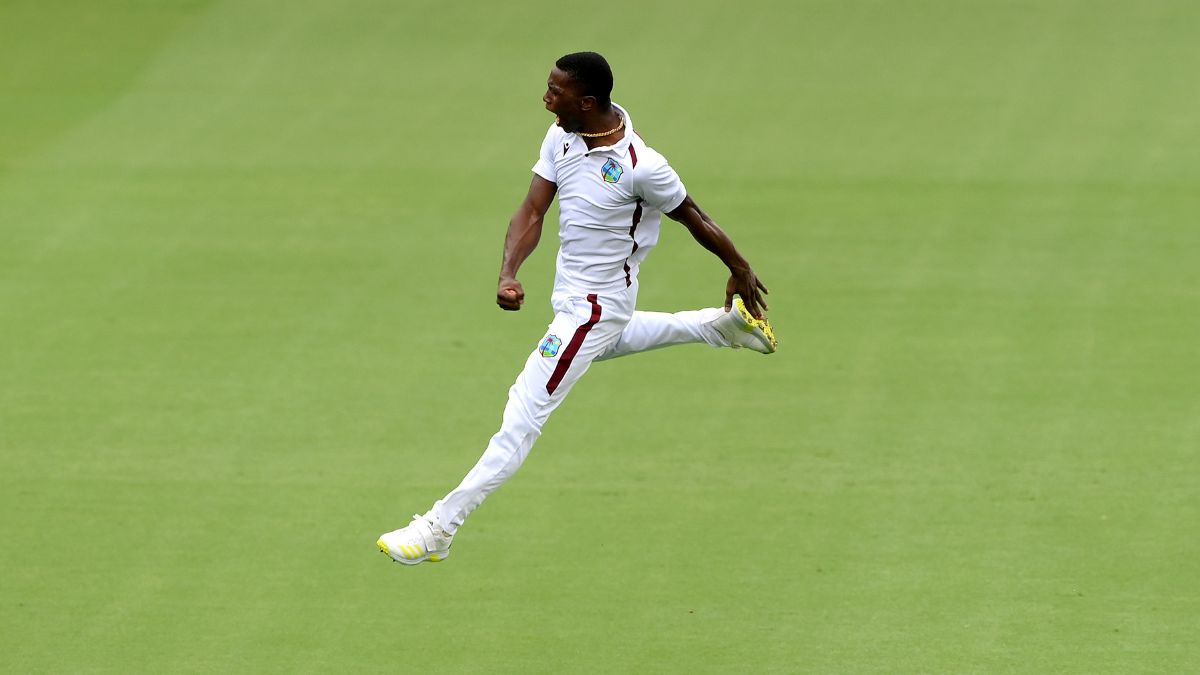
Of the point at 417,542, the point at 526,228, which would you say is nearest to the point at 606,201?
the point at 526,228

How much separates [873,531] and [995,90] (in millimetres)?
10456

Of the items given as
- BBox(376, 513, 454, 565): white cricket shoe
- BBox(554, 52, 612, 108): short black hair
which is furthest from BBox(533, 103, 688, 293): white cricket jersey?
BBox(376, 513, 454, 565): white cricket shoe

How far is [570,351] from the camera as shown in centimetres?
874

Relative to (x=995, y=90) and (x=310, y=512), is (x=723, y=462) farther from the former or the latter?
(x=995, y=90)

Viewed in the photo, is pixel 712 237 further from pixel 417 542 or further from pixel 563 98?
pixel 417 542

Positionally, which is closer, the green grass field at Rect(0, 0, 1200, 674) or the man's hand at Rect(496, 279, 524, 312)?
the man's hand at Rect(496, 279, 524, 312)

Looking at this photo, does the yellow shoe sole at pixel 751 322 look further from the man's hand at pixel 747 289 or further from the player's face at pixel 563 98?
the player's face at pixel 563 98

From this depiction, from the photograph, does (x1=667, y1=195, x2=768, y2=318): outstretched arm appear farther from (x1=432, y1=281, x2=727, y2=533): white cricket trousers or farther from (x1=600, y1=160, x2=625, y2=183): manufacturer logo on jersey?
(x1=432, y1=281, x2=727, y2=533): white cricket trousers

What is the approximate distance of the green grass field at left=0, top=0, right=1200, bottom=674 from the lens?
10.4m

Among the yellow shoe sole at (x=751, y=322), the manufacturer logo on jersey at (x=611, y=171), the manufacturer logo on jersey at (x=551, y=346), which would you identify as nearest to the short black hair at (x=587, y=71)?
the manufacturer logo on jersey at (x=611, y=171)

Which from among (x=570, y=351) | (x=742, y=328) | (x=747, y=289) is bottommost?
(x=742, y=328)

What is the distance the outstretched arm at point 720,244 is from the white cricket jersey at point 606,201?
7 centimetres

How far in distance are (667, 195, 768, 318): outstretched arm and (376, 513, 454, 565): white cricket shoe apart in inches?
76.3

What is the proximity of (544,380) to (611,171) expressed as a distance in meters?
1.10
